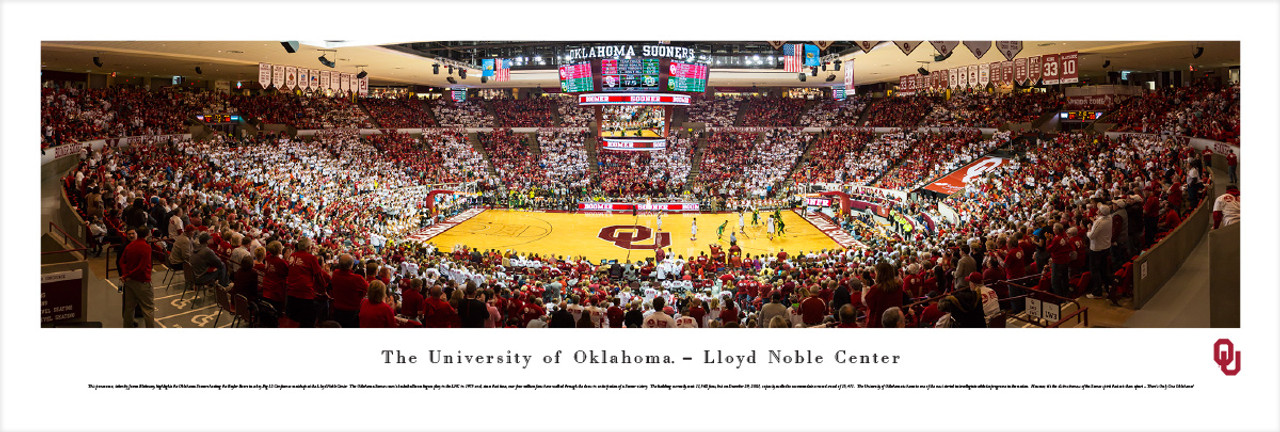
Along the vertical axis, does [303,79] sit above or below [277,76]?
above

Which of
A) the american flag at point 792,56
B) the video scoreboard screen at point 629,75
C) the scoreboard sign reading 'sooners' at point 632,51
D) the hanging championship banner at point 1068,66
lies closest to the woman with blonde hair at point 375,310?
the hanging championship banner at point 1068,66

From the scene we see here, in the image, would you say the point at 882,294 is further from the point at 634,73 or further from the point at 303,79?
the point at 303,79

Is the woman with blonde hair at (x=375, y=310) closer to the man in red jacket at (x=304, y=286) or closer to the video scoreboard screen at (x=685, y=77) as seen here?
the man in red jacket at (x=304, y=286)

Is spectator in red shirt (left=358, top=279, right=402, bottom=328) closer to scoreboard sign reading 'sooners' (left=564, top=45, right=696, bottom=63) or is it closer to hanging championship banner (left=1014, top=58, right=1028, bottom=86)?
scoreboard sign reading 'sooners' (left=564, top=45, right=696, bottom=63)

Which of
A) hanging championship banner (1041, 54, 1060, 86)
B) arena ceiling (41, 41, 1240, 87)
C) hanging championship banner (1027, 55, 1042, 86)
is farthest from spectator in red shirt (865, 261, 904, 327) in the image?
hanging championship banner (1027, 55, 1042, 86)

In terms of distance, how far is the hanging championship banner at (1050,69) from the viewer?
20.0 meters

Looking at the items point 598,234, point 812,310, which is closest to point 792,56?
point 598,234

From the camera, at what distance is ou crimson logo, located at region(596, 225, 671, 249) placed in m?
27.0

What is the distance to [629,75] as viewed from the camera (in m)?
27.1

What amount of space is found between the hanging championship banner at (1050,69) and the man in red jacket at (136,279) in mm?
20337

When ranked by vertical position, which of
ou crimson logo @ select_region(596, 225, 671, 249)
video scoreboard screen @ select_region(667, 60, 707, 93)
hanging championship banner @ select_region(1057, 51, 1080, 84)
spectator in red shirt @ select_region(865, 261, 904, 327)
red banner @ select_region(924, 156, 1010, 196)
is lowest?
ou crimson logo @ select_region(596, 225, 671, 249)

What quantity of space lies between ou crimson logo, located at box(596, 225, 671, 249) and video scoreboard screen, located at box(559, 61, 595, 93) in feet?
18.3

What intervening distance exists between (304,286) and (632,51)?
1965 cm

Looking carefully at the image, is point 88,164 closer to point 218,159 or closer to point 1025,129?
point 218,159
